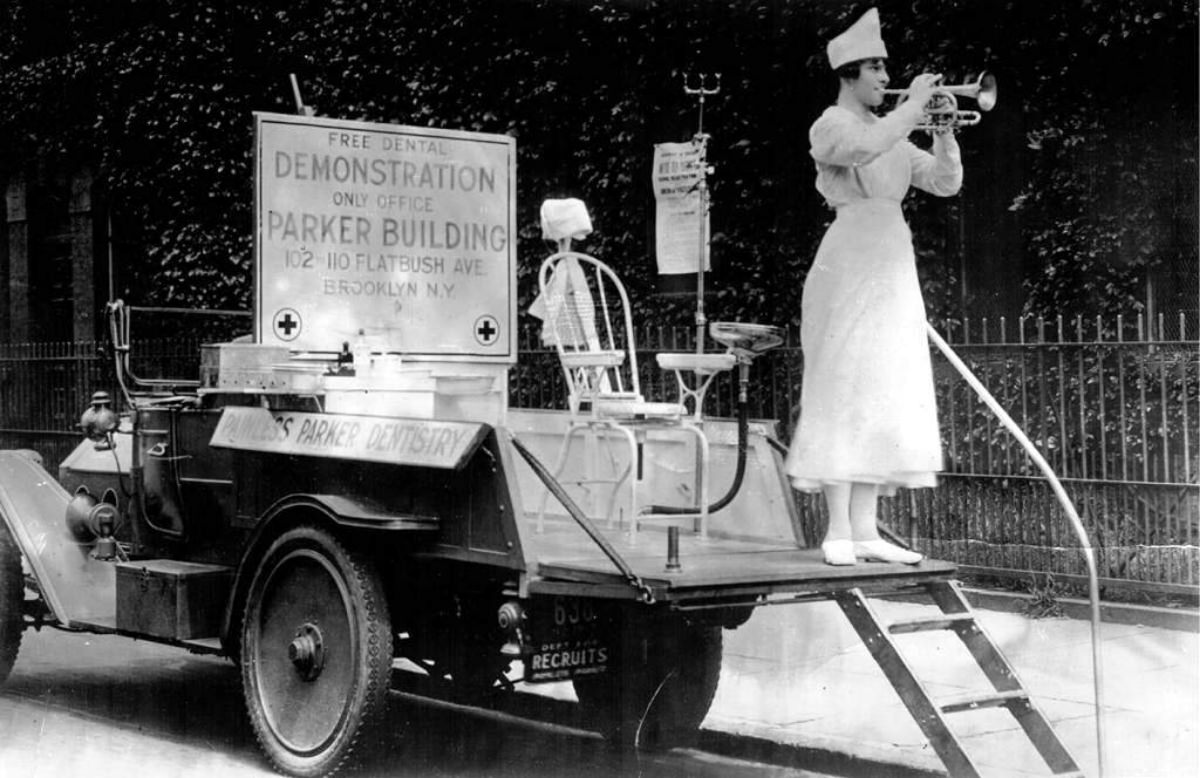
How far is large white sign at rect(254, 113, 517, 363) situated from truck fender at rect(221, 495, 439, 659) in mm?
1194

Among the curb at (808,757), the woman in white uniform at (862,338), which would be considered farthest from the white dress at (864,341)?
the curb at (808,757)

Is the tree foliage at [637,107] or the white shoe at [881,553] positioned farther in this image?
the tree foliage at [637,107]

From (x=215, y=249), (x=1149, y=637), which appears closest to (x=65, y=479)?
(x=1149, y=637)

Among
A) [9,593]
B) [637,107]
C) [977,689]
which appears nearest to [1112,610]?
[977,689]

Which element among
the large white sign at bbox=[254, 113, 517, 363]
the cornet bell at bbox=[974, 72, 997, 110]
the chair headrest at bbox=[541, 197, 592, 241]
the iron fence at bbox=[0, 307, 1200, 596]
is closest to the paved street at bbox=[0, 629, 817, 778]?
the large white sign at bbox=[254, 113, 517, 363]

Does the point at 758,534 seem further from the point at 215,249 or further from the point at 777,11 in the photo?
the point at 215,249

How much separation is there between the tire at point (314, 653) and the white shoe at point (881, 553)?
6.08 ft

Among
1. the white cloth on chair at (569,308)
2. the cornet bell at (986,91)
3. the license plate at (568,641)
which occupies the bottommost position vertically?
the license plate at (568,641)

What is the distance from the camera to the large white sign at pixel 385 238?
7562 mm

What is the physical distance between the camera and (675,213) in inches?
532

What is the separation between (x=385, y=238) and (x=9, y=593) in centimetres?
255

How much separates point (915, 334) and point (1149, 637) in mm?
3782

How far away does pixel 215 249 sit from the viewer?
1847 centimetres

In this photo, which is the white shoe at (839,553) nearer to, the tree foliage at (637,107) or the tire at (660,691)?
the tire at (660,691)
